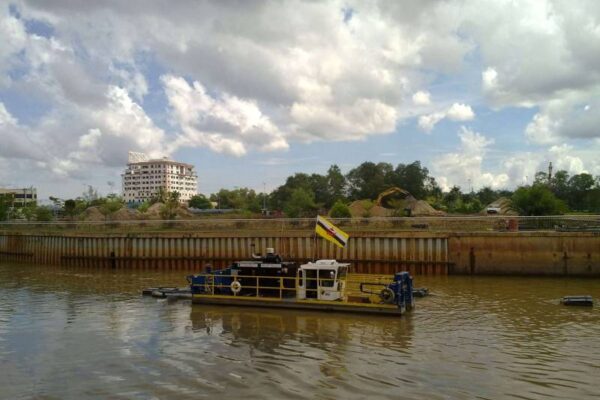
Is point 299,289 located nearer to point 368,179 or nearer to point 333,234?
point 333,234

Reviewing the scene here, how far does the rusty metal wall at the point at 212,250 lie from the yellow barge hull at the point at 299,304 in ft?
32.3

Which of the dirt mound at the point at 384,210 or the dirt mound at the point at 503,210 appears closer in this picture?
the dirt mound at the point at 503,210

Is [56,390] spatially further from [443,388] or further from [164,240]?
[164,240]

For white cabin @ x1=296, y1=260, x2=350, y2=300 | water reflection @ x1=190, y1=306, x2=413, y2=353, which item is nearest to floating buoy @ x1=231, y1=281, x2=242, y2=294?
water reflection @ x1=190, y1=306, x2=413, y2=353

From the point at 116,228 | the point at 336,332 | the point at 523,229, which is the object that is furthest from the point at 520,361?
the point at 116,228

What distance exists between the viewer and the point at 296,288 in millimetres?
22266

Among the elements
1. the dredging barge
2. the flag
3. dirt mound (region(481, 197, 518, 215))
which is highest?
dirt mound (region(481, 197, 518, 215))

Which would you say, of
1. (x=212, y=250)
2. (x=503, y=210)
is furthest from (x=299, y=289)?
(x=503, y=210)

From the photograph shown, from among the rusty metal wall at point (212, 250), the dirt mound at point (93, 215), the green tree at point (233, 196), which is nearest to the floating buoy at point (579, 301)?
the rusty metal wall at point (212, 250)

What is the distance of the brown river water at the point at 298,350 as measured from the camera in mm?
12734

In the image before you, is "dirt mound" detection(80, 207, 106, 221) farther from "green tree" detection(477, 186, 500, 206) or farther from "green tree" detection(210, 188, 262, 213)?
"green tree" detection(477, 186, 500, 206)

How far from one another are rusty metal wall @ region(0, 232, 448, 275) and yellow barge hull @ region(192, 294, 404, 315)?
9.85 metres

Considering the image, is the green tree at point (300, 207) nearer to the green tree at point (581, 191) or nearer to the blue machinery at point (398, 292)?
the blue machinery at point (398, 292)

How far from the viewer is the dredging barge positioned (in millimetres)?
21125
